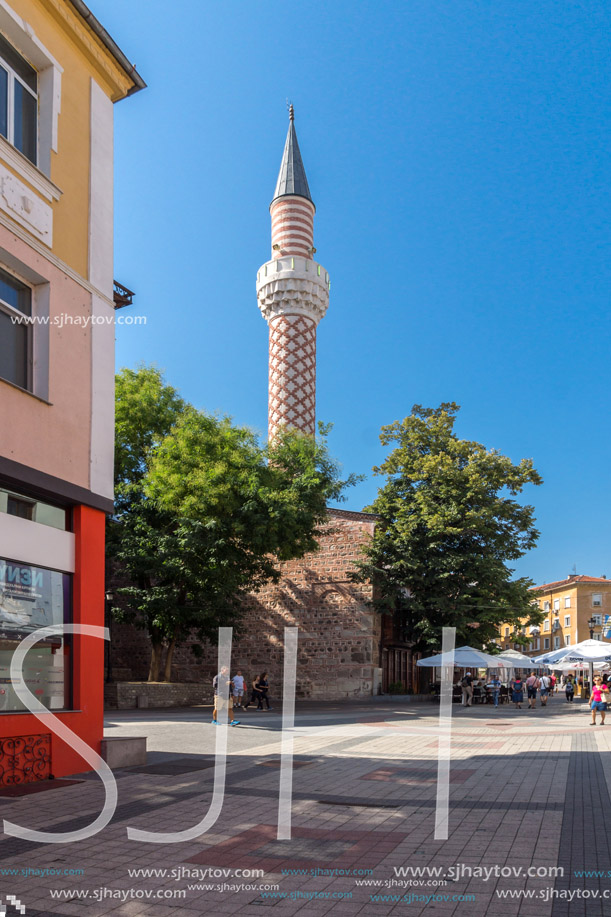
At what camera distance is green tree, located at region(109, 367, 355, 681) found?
23422 millimetres

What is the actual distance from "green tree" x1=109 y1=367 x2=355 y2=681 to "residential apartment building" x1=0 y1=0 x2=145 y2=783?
37.3 feet

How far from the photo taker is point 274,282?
37.4 meters

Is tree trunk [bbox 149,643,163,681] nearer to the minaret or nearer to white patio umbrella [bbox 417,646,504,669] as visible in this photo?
white patio umbrella [bbox 417,646,504,669]

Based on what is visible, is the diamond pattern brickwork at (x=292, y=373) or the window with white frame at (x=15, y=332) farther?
the diamond pattern brickwork at (x=292, y=373)

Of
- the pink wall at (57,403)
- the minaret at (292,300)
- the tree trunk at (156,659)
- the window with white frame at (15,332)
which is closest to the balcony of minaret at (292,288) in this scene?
the minaret at (292,300)

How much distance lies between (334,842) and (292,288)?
32.3 meters

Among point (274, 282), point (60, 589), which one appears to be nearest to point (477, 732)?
point (60, 589)

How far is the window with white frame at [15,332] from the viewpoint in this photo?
401 inches

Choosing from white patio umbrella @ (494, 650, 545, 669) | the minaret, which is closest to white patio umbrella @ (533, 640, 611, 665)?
white patio umbrella @ (494, 650, 545, 669)

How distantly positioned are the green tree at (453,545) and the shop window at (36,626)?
2099 cm

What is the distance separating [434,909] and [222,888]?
1502mm

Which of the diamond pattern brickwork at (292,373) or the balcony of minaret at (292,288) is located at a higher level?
the balcony of minaret at (292,288)

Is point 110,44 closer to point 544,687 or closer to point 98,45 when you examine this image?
point 98,45

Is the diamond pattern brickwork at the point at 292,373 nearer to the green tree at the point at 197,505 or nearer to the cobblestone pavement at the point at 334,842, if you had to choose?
the green tree at the point at 197,505
